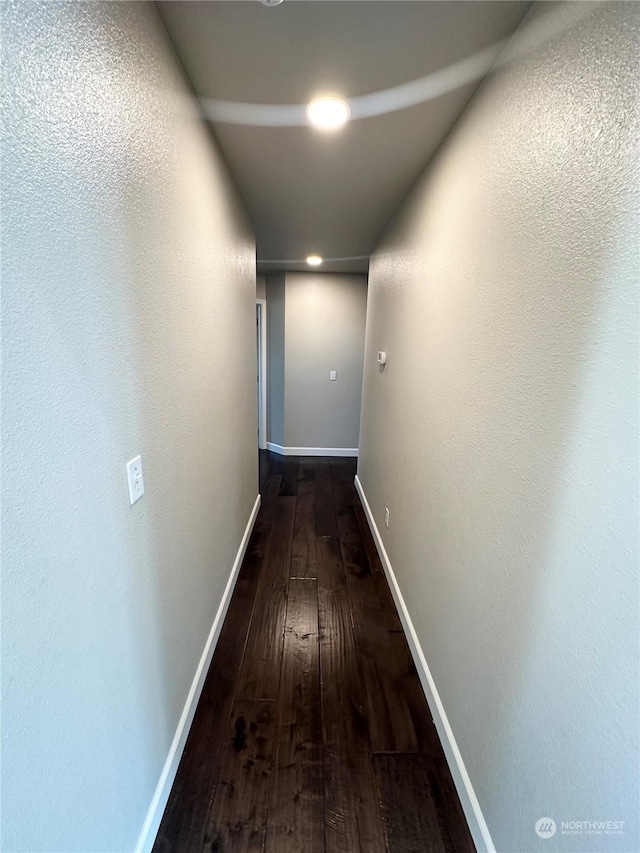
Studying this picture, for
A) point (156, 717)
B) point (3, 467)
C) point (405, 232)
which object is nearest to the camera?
point (3, 467)

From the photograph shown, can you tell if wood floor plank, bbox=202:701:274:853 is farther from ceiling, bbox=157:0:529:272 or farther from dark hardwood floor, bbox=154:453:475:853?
ceiling, bbox=157:0:529:272

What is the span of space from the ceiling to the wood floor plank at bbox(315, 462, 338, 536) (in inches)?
94.8

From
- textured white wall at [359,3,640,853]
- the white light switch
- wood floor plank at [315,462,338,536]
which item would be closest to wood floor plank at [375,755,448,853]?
textured white wall at [359,3,640,853]

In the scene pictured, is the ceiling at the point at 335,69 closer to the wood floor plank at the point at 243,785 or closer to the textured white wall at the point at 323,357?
the textured white wall at the point at 323,357

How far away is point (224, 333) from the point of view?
5.66 feet

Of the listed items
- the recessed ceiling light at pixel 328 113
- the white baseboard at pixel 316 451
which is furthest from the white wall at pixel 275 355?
the recessed ceiling light at pixel 328 113

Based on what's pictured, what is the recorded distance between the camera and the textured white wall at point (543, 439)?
622 millimetres

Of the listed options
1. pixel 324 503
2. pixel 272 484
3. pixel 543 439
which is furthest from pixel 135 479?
pixel 272 484

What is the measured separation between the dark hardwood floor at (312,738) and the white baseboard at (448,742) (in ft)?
0.13

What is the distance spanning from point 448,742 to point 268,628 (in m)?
0.96

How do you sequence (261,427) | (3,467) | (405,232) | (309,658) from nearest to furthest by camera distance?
(3,467)
(309,658)
(405,232)
(261,427)

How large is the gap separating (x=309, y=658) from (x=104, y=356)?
165 cm

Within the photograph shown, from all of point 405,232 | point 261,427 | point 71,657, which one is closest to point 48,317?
point 71,657

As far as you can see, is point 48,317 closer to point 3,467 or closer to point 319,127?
point 3,467
